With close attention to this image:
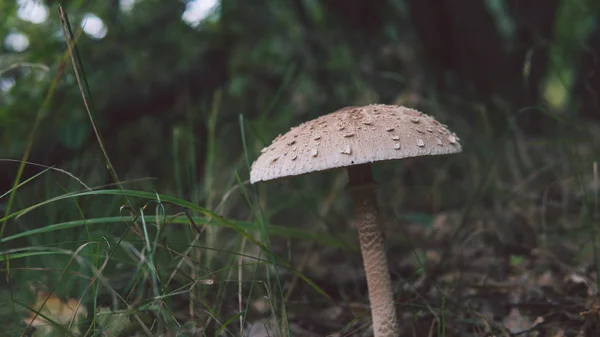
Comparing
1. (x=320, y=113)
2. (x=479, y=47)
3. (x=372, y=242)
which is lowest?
(x=372, y=242)

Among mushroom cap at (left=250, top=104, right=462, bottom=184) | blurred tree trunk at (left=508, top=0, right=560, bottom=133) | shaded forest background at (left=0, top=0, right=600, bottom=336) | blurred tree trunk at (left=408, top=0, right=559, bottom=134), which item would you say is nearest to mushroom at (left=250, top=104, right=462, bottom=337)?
mushroom cap at (left=250, top=104, right=462, bottom=184)

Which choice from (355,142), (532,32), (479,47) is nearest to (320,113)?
(479,47)

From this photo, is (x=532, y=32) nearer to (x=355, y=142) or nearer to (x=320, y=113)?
(x=320, y=113)

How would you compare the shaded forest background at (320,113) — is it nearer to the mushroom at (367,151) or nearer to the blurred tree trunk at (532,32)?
the blurred tree trunk at (532,32)

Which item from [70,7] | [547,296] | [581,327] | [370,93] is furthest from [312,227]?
[70,7]

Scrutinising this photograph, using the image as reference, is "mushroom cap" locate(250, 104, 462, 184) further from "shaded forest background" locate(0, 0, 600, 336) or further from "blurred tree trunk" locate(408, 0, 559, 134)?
"blurred tree trunk" locate(408, 0, 559, 134)

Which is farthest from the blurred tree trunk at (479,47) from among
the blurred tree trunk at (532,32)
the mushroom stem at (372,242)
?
the mushroom stem at (372,242)
